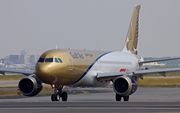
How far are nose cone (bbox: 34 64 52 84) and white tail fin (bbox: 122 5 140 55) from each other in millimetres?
21351

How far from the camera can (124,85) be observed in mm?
45594

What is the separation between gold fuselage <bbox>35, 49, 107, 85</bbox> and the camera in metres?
43.2

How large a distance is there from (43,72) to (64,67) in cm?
247

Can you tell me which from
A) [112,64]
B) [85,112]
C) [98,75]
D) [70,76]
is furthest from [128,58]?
[85,112]

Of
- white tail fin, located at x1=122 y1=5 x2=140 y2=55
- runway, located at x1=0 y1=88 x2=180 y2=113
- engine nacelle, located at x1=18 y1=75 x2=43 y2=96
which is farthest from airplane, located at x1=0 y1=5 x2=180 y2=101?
white tail fin, located at x1=122 y1=5 x2=140 y2=55

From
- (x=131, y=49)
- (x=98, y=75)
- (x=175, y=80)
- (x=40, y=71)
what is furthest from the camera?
(x=175, y=80)

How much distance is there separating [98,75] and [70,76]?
14.2 feet

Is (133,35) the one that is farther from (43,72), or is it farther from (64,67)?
(43,72)

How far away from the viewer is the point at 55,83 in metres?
44.6

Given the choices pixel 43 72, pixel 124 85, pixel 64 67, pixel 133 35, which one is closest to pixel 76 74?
pixel 64 67

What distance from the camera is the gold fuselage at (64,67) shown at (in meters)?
43.2

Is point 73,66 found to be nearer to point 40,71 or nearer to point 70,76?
point 70,76

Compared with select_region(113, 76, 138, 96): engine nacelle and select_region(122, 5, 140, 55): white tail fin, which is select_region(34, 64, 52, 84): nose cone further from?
select_region(122, 5, 140, 55): white tail fin

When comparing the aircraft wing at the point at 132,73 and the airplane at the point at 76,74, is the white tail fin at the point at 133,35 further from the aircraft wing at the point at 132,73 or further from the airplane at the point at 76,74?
the aircraft wing at the point at 132,73
